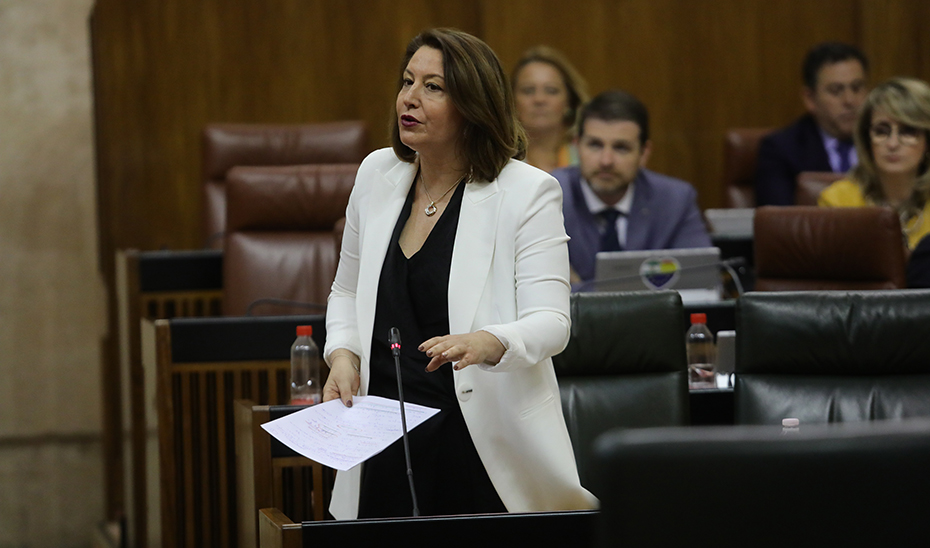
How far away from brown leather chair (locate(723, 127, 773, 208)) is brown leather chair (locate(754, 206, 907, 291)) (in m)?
1.74

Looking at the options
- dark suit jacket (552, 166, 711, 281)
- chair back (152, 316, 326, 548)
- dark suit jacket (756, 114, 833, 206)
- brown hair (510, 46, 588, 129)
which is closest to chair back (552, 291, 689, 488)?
chair back (152, 316, 326, 548)

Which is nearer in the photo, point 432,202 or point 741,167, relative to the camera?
point 432,202

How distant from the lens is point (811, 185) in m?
3.93

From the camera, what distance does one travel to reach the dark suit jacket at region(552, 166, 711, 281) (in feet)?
11.3

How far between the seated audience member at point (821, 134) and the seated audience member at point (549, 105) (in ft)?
2.93

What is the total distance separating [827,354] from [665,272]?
816 mm

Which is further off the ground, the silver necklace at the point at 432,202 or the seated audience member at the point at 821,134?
the seated audience member at the point at 821,134

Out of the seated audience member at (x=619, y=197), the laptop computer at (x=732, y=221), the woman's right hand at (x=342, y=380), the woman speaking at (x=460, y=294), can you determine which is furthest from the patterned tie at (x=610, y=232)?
the woman's right hand at (x=342, y=380)

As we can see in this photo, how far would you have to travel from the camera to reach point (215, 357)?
2.77 metres

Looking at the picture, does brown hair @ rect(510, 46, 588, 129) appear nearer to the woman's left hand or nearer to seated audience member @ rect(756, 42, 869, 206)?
seated audience member @ rect(756, 42, 869, 206)

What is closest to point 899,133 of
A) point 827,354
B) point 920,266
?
point 920,266

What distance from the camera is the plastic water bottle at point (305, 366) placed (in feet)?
8.39

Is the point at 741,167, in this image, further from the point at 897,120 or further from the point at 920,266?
the point at 920,266

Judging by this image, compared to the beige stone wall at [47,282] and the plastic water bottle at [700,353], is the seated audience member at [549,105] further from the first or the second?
the beige stone wall at [47,282]
